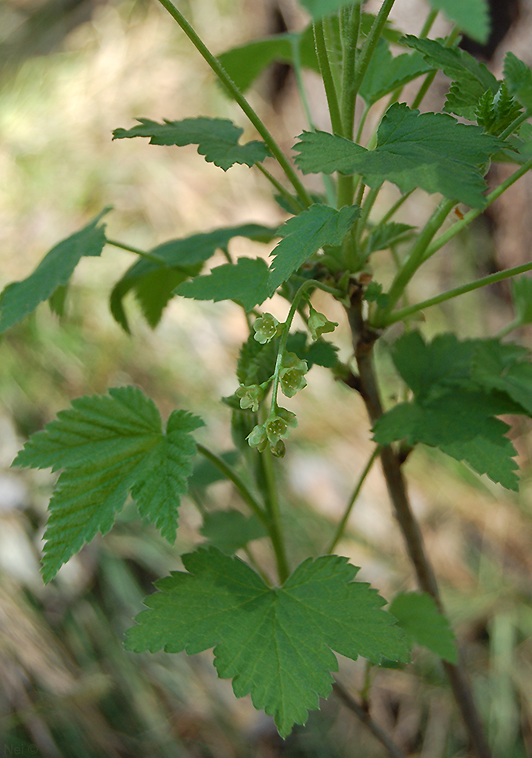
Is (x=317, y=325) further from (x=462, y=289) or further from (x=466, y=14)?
(x=466, y=14)

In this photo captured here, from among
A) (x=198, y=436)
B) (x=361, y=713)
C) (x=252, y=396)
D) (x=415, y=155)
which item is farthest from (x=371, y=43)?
(x=198, y=436)

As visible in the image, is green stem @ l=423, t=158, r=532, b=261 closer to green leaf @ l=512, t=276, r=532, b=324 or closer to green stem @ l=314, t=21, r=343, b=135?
green stem @ l=314, t=21, r=343, b=135

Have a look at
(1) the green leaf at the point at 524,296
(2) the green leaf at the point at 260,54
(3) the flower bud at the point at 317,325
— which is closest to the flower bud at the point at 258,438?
(3) the flower bud at the point at 317,325

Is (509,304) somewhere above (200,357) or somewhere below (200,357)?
below

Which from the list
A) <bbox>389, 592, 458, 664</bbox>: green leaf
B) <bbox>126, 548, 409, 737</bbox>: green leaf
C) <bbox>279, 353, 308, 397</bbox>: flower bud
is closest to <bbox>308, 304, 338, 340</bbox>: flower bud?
<bbox>279, 353, 308, 397</bbox>: flower bud

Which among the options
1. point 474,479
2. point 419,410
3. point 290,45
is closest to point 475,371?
point 419,410

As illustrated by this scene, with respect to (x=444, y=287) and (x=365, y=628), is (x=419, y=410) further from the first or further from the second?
(x=444, y=287)
